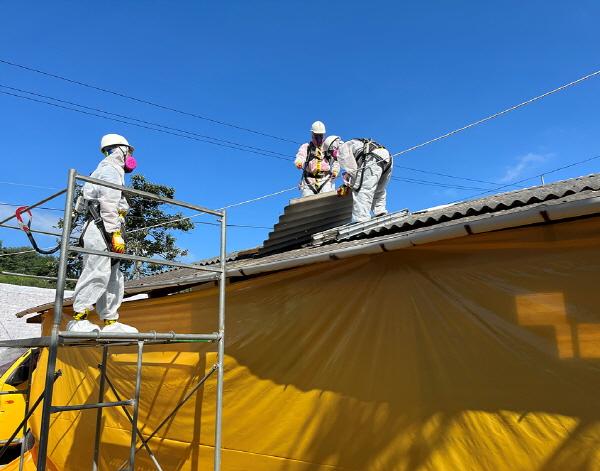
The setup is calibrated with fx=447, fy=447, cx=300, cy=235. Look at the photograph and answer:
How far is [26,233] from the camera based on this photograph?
447 cm

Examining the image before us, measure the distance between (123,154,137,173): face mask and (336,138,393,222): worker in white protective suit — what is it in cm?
298

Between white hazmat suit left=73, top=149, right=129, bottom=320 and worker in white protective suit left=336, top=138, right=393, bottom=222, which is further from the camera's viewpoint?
worker in white protective suit left=336, top=138, right=393, bottom=222

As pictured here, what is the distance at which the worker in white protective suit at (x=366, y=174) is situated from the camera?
6.29 m

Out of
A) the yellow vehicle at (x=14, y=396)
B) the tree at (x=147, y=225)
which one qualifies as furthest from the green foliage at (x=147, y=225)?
the yellow vehicle at (x=14, y=396)

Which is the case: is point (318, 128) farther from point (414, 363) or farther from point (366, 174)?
point (414, 363)

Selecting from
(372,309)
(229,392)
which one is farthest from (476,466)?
(229,392)

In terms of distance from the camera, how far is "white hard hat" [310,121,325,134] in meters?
7.60

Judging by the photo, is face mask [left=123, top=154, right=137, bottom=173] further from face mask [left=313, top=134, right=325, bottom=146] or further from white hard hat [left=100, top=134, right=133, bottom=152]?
face mask [left=313, top=134, right=325, bottom=146]

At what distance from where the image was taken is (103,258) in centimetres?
405

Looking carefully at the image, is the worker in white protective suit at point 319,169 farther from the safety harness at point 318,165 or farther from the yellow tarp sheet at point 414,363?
the yellow tarp sheet at point 414,363

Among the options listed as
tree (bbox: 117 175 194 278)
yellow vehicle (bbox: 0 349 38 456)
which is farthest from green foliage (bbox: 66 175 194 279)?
yellow vehicle (bbox: 0 349 38 456)

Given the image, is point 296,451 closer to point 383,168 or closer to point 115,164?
point 115,164

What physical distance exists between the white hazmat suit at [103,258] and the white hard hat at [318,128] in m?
3.82

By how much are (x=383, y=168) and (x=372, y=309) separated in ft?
11.4
